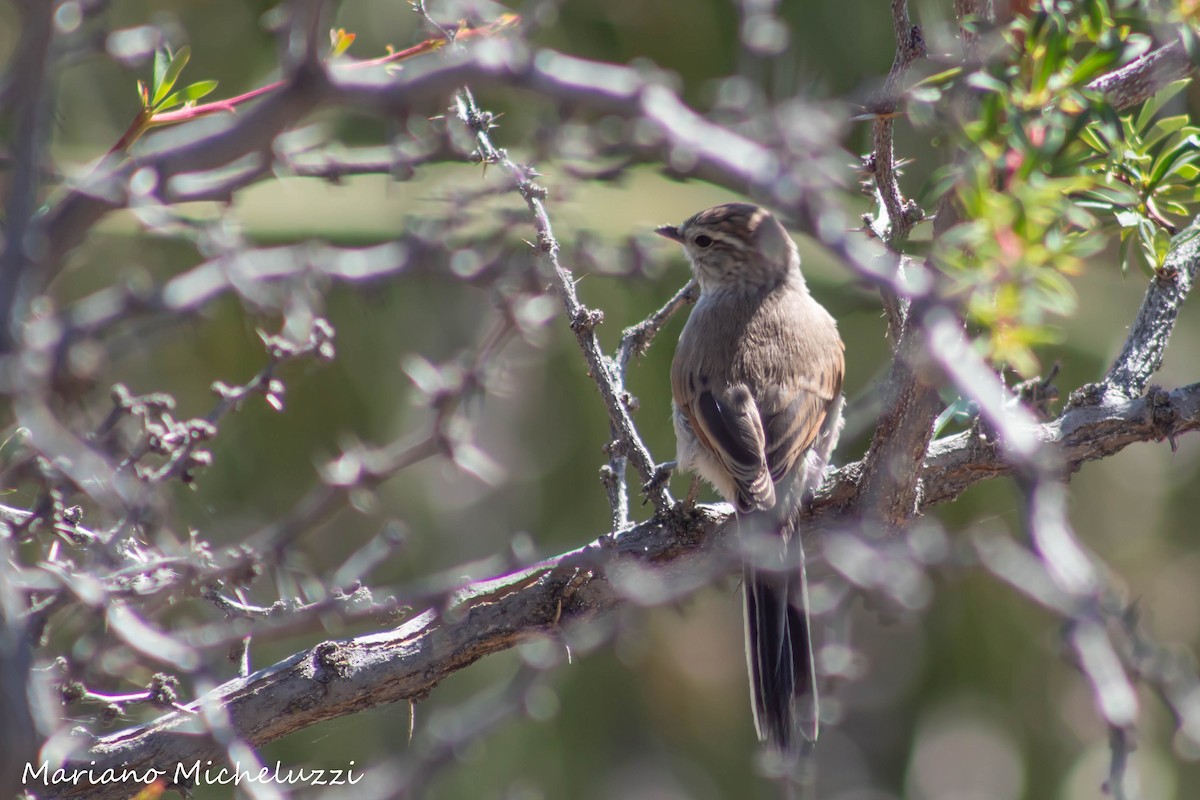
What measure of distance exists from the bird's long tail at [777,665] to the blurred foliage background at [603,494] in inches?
99.3

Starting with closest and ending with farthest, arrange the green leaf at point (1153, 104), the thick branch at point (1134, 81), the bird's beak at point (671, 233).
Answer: the thick branch at point (1134, 81)
the green leaf at point (1153, 104)
the bird's beak at point (671, 233)

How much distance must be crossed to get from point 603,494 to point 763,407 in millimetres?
3180

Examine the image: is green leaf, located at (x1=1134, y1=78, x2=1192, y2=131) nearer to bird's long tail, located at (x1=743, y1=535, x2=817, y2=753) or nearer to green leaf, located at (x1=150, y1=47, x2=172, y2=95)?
bird's long tail, located at (x1=743, y1=535, x2=817, y2=753)

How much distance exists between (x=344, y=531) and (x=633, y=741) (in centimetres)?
281

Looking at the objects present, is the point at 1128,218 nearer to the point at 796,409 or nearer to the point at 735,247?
the point at 796,409

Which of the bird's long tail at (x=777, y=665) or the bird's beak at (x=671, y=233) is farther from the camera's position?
the bird's beak at (x=671, y=233)

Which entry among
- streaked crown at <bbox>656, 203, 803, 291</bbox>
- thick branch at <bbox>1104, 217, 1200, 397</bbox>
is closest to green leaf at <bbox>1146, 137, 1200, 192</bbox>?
thick branch at <bbox>1104, 217, 1200, 397</bbox>

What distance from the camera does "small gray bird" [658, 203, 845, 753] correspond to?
3855 millimetres

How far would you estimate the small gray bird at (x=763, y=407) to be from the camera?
3855 mm

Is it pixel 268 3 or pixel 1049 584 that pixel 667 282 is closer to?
pixel 268 3

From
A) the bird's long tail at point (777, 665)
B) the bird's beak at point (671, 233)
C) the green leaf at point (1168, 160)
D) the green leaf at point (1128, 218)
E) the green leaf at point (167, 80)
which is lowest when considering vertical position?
the bird's long tail at point (777, 665)

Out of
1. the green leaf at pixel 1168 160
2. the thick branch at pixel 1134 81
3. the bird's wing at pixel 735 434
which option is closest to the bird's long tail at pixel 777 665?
the bird's wing at pixel 735 434

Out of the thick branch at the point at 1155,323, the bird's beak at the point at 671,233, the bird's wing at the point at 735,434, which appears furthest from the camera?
the bird's beak at the point at 671,233

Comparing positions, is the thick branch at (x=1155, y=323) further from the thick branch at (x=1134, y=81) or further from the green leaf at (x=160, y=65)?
the green leaf at (x=160, y=65)
